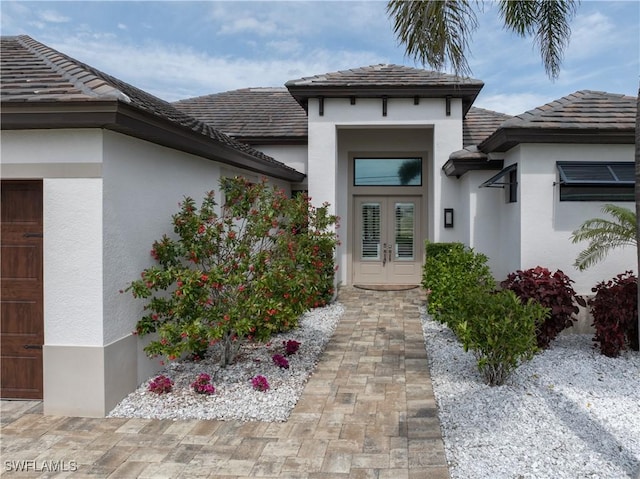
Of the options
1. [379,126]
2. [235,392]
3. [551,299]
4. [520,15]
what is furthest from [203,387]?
[379,126]

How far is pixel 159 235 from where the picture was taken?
6375 mm

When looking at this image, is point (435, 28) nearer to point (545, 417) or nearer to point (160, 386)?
point (545, 417)

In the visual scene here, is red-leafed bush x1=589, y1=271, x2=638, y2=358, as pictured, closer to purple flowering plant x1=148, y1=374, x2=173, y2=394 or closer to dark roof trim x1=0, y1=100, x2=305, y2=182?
purple flowering plant x1=148, y1=374, x2=173, y2=394

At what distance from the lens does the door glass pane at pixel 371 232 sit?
14656 millimetres

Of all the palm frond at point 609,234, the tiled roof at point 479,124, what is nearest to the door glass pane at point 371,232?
the tiled roof at point 479,124

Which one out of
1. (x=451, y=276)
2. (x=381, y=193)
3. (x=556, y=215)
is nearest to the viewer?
(x=556, y=215)

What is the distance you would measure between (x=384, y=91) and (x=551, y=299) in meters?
7.03

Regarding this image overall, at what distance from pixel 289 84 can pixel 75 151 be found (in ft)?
26.0

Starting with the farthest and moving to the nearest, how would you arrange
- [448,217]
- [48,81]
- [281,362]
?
[448,217] → [281,362] → [48,81]

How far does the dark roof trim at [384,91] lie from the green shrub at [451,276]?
14.4 feet

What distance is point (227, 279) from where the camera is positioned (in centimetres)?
571

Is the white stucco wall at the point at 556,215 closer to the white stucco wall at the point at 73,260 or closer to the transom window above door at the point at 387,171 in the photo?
the transom window above door at the point at 387,171

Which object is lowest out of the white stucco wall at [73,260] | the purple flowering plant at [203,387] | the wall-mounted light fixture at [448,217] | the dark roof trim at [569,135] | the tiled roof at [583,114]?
the purple flowering plant at [203,387]

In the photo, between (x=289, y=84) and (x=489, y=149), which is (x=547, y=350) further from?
(x=289, y=84)
